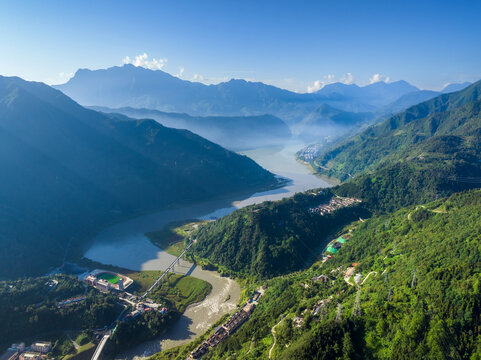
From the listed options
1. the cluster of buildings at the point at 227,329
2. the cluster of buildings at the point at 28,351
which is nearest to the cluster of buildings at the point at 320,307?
the cluster of buildings at the point at 227,329

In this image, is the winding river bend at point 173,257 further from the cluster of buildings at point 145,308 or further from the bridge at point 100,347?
the cluster of buildings at point 145,308

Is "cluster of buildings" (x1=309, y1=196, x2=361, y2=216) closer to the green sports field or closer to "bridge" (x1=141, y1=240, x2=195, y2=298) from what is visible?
"bridge" (x1=141, y1=240, x2=195, y2=298)

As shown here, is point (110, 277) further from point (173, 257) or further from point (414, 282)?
point (414, 282)

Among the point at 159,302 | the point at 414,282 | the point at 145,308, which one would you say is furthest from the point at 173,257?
the point at 414,282

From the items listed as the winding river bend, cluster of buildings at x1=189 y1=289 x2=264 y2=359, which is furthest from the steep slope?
cluster of buildings at x1=189 y1=289 x2=264 y2=359

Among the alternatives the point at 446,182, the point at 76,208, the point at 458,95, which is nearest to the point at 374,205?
the point at 446,182
